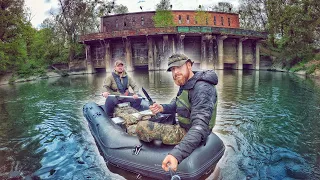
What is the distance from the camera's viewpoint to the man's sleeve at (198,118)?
2598 mm

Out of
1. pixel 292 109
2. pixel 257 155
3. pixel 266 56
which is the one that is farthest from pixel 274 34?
pixel 257 155

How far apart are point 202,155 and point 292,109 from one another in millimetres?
6361

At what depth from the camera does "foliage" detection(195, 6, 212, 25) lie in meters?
33.2

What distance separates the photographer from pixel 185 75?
324cm

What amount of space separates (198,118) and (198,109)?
128 mm

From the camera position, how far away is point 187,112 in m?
3.28

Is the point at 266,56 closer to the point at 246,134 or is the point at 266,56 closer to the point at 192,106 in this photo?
the point at 246,134

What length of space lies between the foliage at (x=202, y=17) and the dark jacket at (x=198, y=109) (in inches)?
1247

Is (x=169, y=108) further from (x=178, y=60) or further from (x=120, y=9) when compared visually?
(x=120, y=9)

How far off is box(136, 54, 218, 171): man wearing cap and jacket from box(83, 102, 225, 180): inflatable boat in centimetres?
22

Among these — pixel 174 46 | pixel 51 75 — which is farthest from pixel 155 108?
pixel 51 75

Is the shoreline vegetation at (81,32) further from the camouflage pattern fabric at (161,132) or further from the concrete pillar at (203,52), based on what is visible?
the camouflage pattern fabric at (161,132)

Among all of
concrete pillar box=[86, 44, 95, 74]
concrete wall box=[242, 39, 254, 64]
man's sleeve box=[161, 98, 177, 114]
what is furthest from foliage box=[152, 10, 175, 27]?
man's sleeve box=[161, 98, 177, 114]

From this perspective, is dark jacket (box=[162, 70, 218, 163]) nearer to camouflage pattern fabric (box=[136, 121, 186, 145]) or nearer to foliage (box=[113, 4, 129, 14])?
camouflage pattern fabric (box=[136, 121, 186, 145])
